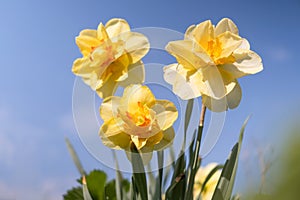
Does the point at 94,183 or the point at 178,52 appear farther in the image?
A: the point at 94,183

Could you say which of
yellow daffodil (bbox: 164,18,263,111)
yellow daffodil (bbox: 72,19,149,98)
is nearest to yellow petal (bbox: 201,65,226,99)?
yellow daffodil (bbox: 164,18,263,111)

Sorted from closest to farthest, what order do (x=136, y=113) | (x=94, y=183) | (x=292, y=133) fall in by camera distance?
(x=292, y=133) < (x=136, y=113) < (x=94, y=183)

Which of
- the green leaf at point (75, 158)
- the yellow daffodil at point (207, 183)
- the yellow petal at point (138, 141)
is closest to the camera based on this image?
the yellow petal at point (138, 141)

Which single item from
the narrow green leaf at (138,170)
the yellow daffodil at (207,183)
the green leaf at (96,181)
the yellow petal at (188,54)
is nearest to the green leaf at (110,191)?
the green leaf at (96,181)

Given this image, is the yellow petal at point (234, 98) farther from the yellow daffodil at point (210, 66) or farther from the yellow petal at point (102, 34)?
the yellow petal at point (102, 34)

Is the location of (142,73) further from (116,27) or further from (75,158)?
(75,158)

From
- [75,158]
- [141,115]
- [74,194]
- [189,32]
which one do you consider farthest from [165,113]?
[74,194]

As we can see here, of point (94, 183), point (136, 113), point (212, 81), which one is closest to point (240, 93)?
point (212, 81)

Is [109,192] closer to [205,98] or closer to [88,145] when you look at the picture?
[88,145]
